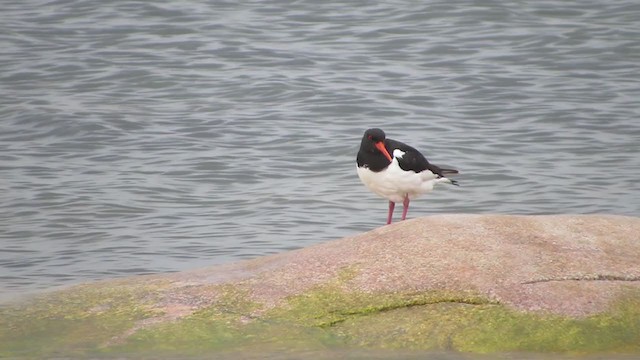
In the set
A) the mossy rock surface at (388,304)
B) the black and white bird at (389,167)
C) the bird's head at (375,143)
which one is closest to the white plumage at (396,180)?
the black and white bird at (389,167)

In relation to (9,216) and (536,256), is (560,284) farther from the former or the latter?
(9,216)

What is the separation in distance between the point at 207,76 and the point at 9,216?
681 cm

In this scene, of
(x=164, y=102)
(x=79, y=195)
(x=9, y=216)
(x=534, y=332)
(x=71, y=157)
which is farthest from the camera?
(x=164, y=102)

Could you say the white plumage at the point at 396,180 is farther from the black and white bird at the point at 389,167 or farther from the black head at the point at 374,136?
the black head at the point at 374,136

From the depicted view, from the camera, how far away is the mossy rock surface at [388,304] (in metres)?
6.20

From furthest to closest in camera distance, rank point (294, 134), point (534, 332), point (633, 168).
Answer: point (294, 134), point (633, 168), point (534, 332)

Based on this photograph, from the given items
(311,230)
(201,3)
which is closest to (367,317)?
(311,230)

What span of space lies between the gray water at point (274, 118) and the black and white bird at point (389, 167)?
133cm

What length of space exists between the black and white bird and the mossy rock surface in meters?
1.90

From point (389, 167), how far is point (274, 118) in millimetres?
6864

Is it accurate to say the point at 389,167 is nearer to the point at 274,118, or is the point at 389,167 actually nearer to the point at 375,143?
the point at 375,143

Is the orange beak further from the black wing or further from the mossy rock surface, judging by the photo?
the mossy rock surface

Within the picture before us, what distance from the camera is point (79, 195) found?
1200 cm

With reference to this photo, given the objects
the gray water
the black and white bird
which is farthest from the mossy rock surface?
the gray water
